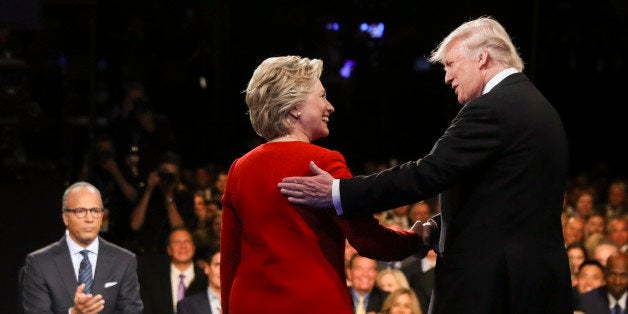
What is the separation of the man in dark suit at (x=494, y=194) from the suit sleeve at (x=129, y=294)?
9.03 ft

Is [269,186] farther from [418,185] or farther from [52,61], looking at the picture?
[52,61]

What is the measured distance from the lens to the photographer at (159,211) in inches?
316

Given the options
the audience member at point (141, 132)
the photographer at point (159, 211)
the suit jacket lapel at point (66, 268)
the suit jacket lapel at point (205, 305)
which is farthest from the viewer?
the audience member at point (141, 132)

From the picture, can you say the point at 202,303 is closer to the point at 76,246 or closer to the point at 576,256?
the point at 76,246

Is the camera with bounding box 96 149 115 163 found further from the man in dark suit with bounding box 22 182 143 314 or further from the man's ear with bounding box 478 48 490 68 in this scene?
the man's ear with bounding box 478 48 490 68

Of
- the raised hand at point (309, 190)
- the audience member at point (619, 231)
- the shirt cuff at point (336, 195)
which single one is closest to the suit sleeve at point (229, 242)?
the raised hand at point (309, 190)

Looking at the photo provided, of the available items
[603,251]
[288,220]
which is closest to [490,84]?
[288,220]

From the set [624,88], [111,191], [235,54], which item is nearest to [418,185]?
[111,191]

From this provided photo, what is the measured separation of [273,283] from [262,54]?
35.7 ft

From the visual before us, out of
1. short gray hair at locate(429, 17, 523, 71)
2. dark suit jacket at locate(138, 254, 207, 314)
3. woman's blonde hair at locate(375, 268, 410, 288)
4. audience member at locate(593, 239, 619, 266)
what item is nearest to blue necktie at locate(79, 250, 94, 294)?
dark suit jacket at locate(138, 254, 207, 314)

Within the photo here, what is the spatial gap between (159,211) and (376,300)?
1.92 metres

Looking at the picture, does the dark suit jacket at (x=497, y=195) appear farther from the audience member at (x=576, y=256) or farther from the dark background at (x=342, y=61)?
the dark background at (x=342, y=61)

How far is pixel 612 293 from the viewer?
24.4 ft

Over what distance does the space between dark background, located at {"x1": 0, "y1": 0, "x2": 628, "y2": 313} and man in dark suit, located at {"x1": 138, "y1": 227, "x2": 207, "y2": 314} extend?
182 cm
